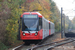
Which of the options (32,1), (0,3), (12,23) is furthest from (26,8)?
(0,3)

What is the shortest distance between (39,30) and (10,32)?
2961mm

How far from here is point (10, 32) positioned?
16234 mm

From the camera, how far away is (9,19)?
52.1 ft

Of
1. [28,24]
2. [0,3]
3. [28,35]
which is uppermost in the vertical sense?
[0,3]

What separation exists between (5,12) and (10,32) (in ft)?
11.2

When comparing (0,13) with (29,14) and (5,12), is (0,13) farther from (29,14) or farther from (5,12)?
(29,14)

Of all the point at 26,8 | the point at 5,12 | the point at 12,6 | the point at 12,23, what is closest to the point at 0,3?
the point at 5,12

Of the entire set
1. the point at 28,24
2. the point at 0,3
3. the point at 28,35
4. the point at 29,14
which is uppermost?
the point at 0,3

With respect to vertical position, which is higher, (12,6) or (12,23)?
(12,6)

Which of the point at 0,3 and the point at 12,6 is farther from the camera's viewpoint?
the point at 12,6

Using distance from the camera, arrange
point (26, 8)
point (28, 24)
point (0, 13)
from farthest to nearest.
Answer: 1. point (26, 8)
2. point (28, 24)
3. point (0, 13)

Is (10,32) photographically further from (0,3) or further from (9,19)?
(0,3)

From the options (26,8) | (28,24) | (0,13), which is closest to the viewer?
(0,13)

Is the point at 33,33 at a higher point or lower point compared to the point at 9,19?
lower
